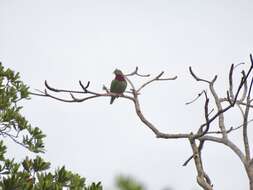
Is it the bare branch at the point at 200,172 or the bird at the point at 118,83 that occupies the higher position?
the bird at the point at 118,83

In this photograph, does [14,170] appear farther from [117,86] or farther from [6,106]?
[117,86]

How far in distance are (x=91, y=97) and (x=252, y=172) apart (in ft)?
7.31

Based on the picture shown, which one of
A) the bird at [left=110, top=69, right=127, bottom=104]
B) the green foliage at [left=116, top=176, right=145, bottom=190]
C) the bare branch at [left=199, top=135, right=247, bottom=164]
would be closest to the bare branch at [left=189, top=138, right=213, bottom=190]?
the bare branch at [left=199, top=135, right=247, bottom=164]

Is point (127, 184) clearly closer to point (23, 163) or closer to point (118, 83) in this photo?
point (23, 163)

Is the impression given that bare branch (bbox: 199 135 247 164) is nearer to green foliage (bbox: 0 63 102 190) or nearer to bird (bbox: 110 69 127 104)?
green foliage (bbox: 0 63 102 190)

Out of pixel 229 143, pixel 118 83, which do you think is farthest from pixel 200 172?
pixel 118 83

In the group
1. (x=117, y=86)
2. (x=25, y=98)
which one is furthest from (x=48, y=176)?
(x=117, y=86)

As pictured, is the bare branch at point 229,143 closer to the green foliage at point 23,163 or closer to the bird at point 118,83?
the green foliage at point 23,163

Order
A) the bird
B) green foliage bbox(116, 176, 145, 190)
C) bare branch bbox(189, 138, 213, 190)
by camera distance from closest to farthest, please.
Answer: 1. green foliage bbox(116, 176, 145, 190)
2. bare branch bbox(189, 138, 213, 190)
3. the bird

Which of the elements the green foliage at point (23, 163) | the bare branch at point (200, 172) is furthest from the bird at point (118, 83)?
the bare branch at point (200, 172)

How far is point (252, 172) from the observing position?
325 cm

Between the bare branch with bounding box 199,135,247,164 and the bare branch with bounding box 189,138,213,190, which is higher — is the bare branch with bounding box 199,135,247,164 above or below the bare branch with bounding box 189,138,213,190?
above

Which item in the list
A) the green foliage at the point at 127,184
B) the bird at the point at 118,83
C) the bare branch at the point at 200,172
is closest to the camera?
the green foliage at the point at 127,184

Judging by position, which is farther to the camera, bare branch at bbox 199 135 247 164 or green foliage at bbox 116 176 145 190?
bare branch at bbox 199 135 247 164
